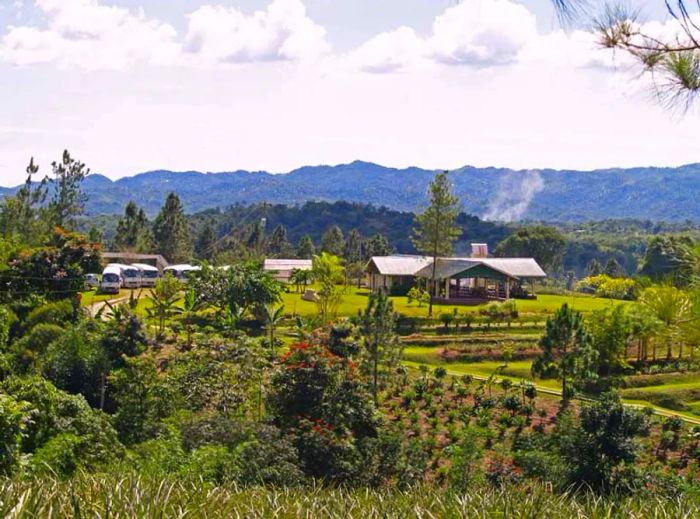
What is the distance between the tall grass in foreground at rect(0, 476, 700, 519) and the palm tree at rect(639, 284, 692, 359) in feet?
5.34

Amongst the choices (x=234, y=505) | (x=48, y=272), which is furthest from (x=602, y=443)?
(x=48, y=272)

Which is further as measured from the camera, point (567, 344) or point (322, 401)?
point (567, 344)

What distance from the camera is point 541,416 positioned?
1961cm

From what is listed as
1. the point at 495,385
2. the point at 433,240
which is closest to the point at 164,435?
the point at 495,385

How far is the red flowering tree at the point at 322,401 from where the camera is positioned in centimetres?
1501

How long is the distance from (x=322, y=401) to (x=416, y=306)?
22886 millimetres

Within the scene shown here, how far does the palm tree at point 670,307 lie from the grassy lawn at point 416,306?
23648 mm

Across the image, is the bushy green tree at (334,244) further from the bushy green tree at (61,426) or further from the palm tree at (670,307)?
the palm tree at (670,307)

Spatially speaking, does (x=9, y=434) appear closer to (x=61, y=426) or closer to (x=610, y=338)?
(x=61, y=426)

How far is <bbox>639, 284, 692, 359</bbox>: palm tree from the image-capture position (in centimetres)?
750

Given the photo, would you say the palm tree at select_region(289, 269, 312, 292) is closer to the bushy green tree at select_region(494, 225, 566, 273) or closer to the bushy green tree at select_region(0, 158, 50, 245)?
the bushy green tree at select_region(0, 158, 50, 245)

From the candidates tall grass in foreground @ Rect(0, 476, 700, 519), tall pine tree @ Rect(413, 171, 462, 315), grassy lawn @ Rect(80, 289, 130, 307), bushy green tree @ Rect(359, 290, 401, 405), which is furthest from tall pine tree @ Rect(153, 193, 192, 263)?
tall grass in foreground @ Rect(0, 476, 700, 519)

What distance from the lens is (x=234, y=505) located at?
594 centimetres

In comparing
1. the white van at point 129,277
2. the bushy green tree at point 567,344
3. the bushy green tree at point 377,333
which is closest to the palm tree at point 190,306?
the bushy green tree at point 377,333
